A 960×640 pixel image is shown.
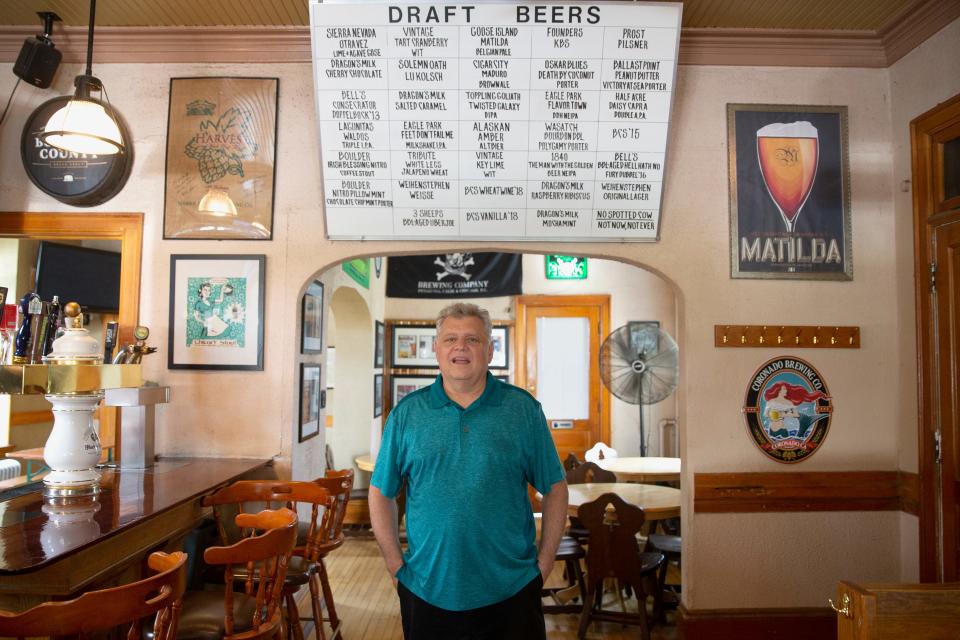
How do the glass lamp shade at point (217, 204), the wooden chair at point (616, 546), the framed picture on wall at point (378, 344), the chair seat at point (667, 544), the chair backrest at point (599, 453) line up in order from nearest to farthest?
the glass lamp shade at point (217, 204), the wooden chair at point (616, 546), the chair seat at point (667, 544), the chair backrest at point (599, 453), the framed picture on wall at point (378, 344)

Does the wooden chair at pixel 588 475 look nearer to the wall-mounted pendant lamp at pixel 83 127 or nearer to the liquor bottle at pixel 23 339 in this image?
the liquor bottle at pixel 23 339

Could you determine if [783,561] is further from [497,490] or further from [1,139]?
[1,139]

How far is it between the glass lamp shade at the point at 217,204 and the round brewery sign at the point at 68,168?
492mm

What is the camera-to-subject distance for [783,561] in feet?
12.3

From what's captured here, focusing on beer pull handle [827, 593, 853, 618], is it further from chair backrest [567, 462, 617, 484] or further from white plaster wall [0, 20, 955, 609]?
chair backrest [567, 462, 617, 484]

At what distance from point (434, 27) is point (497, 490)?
7.90ft

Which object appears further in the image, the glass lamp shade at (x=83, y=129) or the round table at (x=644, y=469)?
the round table at (x=644, y=469)

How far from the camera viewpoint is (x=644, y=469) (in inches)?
249

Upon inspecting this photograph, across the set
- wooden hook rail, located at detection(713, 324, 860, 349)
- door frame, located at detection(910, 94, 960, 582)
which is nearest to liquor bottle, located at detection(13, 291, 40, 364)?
wooden hook rail, located at detection(713, 324, 860, 349)

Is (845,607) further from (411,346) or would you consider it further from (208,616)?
(411,346)

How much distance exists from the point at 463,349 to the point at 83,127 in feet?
7.43

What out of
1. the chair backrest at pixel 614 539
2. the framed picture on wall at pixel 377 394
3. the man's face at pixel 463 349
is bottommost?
the chair backrest at pixel 614 539

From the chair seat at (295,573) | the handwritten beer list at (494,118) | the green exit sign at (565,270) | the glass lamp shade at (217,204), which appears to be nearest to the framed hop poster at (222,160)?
the glass lamp shade at (217,204)

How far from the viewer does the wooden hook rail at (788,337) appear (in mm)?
3826
